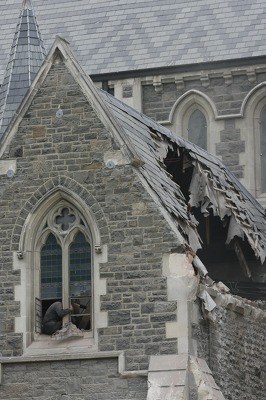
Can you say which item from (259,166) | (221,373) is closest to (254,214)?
(259,166)

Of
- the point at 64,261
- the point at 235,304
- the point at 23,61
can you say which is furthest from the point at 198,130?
the point at 64,261

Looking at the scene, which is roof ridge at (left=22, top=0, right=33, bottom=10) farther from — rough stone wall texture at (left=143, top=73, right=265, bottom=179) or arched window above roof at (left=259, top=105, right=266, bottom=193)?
arched window above roof at (left=259, top=105, right=266, bottom=193)

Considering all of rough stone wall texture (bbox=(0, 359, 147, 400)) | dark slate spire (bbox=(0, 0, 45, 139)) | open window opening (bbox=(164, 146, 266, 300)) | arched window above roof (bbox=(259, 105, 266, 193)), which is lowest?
rough stone wall texture (bbox=(0, 359, 147, 400))

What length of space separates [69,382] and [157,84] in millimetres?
12137

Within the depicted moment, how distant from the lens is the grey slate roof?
36969mm

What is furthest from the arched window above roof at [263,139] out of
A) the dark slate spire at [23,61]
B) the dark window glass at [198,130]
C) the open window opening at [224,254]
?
the dark slate spire at [23,61]

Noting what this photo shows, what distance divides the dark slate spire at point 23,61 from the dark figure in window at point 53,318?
659 centimetres

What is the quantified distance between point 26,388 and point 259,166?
455 inches

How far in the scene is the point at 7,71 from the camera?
33.4 meters

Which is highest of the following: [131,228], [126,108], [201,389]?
[126,108]

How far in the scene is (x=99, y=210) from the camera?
86.8 ft

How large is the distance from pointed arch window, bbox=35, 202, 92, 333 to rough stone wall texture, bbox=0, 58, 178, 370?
0.36 m

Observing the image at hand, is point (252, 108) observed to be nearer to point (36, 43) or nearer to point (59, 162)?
point (36, 43)

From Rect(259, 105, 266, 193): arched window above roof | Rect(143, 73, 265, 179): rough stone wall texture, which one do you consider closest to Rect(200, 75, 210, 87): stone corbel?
Rect(143, 73, 265, 179): rough stone wall texture
